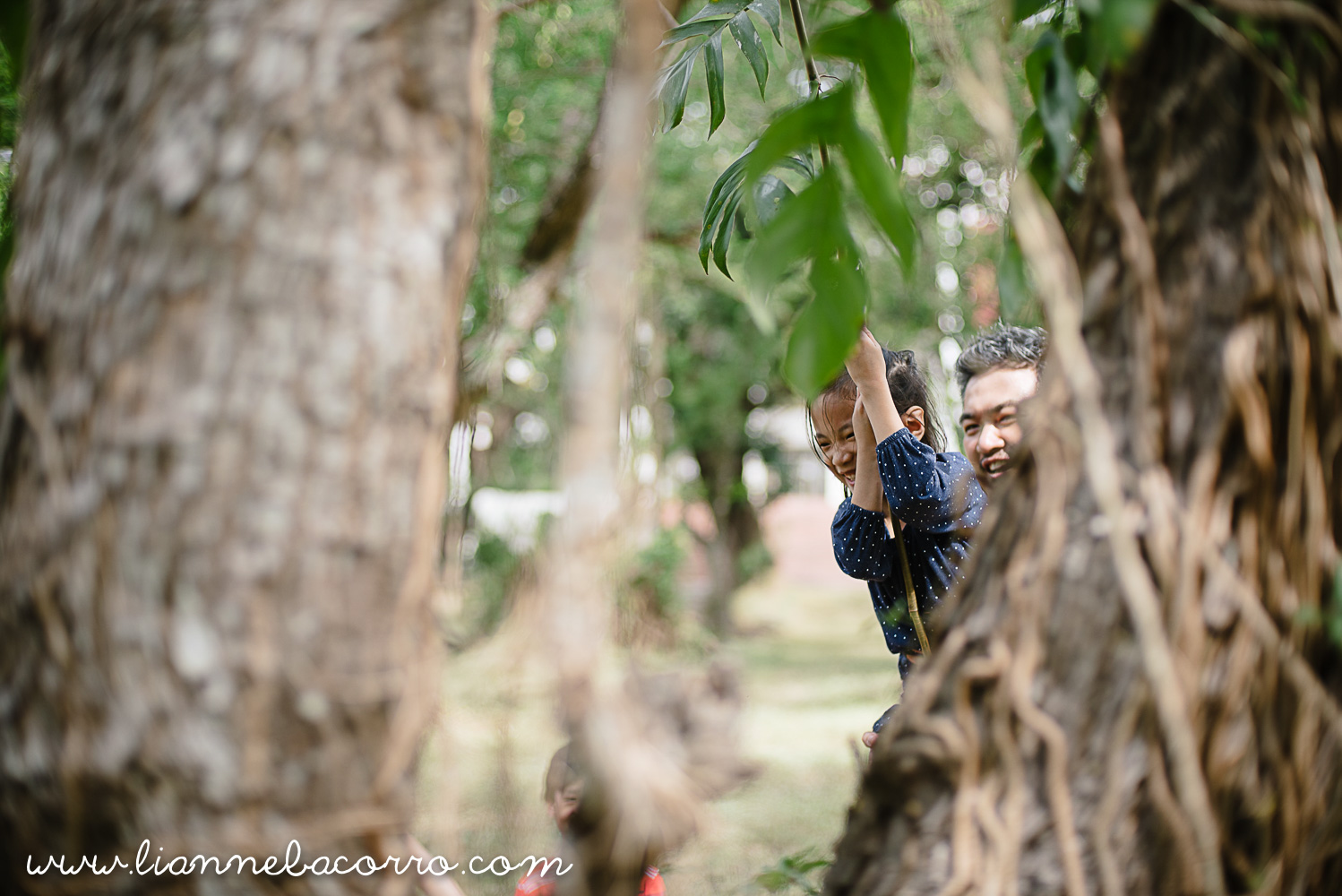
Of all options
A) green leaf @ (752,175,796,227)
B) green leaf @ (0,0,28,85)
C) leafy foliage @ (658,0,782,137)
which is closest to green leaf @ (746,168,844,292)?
green leaf @ (752,175,796,227)

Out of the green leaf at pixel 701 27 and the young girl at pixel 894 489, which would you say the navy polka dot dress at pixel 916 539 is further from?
the green leaf at pixel 701 27

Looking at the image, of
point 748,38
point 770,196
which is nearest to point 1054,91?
point 770,196

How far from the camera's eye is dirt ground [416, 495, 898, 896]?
2.54ft

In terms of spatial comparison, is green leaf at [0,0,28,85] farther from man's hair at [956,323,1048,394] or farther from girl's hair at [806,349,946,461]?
man's hair at [956,323,1048,394]

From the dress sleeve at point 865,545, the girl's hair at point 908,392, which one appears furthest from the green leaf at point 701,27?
the dress sleeve at point 865,545

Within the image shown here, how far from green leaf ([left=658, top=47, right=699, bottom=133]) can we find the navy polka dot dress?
25.0 inches

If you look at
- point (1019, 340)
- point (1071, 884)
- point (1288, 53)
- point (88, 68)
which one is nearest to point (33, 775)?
point (88, 68)

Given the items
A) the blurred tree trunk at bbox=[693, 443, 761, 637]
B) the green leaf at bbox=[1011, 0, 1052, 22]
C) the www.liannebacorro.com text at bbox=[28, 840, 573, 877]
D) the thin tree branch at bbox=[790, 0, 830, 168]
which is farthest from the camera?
the blurred tree trunk at bbox=[693, 443, 761, 637]

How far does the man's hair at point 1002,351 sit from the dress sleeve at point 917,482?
377 millimetres

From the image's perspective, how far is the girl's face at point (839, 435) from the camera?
70.2 inches

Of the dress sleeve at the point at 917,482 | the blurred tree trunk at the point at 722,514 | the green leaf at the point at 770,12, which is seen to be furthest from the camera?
the blurred tree trunk at the point at 722,514

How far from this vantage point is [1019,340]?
1.92 metres

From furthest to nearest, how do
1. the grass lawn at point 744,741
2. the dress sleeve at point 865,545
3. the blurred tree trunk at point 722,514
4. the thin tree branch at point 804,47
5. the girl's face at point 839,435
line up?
the blurred tree trunk at point 722,514
the girl's face at point 839,435
the dress sleeve at point 865,545
the thin tree branch at point 804,47
the grass lawn at point 744,741

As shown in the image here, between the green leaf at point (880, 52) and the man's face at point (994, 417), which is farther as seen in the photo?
the man's face at point (994, 417)
